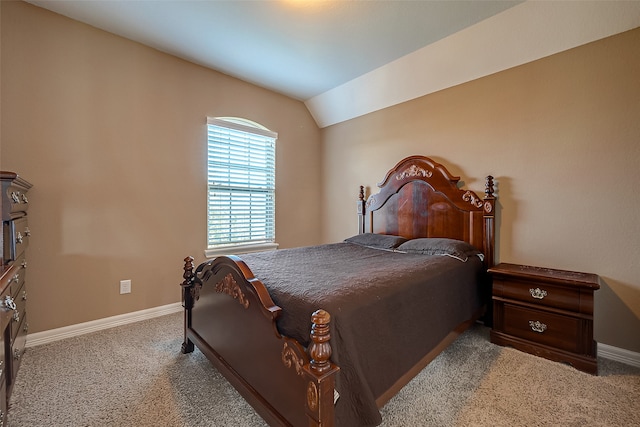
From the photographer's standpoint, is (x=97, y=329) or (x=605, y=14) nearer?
(x=605, y=14)

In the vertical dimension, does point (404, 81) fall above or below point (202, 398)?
above

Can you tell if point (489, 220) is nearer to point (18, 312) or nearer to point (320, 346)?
point (320, 346)

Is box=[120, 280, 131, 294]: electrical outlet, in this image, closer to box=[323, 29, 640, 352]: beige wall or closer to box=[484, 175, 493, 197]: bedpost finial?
box=[323, 29, 640, 352]: beige wall

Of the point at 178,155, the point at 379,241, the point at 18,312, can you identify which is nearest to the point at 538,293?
the point at 379,241

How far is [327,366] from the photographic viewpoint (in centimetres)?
103

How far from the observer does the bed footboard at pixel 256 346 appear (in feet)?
3.38

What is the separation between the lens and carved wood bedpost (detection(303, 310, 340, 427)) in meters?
1.01

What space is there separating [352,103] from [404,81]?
783mm

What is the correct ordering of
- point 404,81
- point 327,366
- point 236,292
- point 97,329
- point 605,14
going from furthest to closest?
1. point 404,81
2. point 97,329
3. point 605,14
4. point 236,292
5. point 327,366

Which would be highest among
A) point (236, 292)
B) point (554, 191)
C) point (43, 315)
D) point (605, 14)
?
point (605, 14)

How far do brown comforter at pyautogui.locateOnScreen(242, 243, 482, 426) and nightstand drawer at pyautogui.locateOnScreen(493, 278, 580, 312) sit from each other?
217mm

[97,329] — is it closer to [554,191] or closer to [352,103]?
[352,103]

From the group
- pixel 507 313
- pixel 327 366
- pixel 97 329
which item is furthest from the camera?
pixel 97 329

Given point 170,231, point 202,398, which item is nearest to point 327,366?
point 202,398
